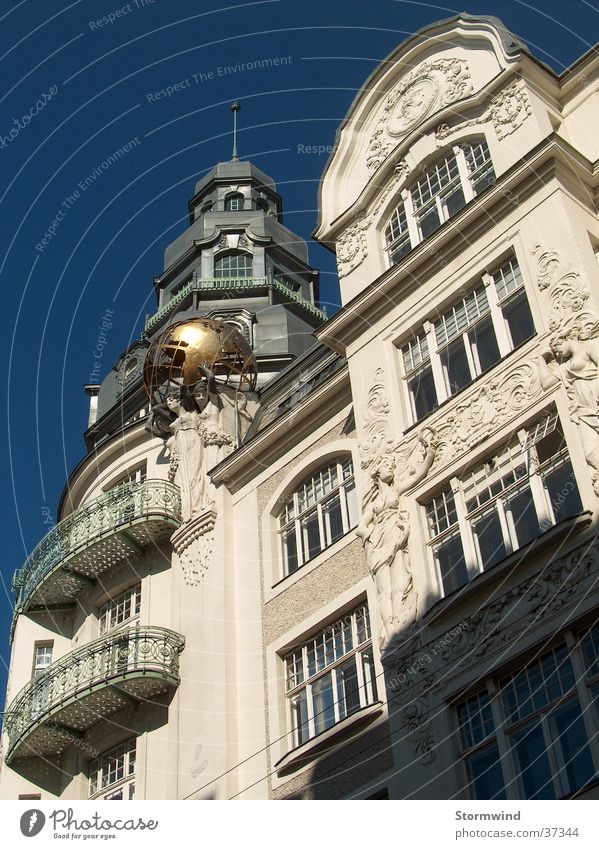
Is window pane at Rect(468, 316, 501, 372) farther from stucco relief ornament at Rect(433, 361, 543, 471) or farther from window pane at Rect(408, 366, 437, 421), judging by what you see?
window pane at Rect(408, 366, 437, 421)

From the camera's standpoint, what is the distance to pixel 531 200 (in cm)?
1969

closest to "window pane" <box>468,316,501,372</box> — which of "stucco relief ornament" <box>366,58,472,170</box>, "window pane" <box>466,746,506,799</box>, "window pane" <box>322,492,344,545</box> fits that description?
"window pane" <box>322,492,344,545</box>

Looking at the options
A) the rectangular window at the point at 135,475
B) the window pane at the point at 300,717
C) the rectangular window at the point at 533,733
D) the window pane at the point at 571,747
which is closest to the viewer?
the window pane at the point at 571,747

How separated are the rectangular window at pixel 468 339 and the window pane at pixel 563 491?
2.48 meters

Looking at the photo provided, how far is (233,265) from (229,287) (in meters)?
2.27

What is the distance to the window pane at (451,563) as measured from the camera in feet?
57.3

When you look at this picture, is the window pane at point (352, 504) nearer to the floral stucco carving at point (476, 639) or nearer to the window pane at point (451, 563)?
the window pane at point (451, 563)

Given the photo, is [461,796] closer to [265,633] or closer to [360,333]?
[265,633]

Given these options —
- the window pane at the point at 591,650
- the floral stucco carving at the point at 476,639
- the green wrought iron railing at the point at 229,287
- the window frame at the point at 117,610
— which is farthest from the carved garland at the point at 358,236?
the green wrought iron railing at the point at 229,287

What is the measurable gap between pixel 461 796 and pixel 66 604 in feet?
48.1

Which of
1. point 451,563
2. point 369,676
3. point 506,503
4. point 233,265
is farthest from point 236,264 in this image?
point 506,503

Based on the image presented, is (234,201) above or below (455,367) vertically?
above

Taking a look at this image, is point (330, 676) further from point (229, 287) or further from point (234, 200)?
point (234, 200)

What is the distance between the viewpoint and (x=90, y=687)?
23109 millimetres
